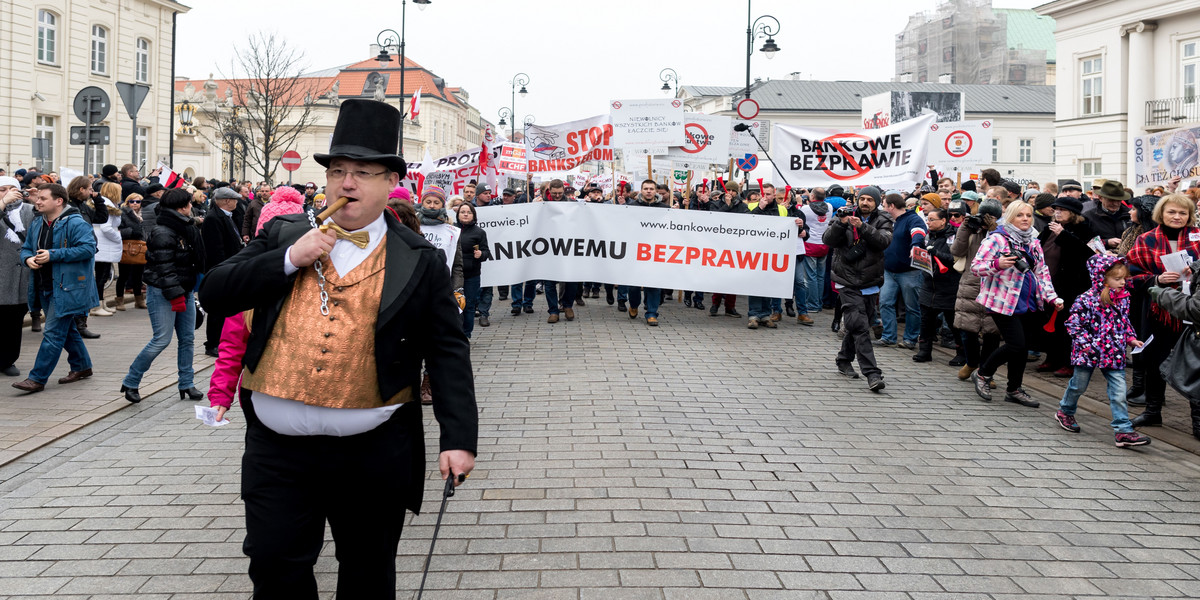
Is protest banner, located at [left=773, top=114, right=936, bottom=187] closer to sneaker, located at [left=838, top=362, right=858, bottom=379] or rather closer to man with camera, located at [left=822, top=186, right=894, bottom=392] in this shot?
man with camera, located at [left=822, top=186, right=894, bottom=392]

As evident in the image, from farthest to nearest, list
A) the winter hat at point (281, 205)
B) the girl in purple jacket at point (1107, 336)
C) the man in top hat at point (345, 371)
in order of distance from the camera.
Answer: the girl in purple jacket at point (1107, 336) < the winter hat at point (281, 205) < the man in top hat at point (345, 371)

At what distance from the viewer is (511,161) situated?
2058cm

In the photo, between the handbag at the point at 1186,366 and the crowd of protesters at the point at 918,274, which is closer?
the handbag at the point at 1186,366

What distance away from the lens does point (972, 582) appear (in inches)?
174

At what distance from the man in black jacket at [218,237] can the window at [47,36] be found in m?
29.7

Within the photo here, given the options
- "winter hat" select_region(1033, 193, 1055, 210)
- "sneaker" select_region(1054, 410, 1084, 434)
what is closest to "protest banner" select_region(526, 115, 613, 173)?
"winter hat" select_region(1033, 193, 1055, 210)

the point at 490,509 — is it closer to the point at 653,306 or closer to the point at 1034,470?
the point at 1034,470

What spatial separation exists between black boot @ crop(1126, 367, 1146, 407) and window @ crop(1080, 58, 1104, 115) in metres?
33.5

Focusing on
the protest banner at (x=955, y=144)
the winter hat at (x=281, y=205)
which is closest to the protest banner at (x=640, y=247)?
the protest banner at (x=955, y=144)

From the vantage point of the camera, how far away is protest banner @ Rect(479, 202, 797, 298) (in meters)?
13.9

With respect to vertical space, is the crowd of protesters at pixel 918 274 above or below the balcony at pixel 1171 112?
below

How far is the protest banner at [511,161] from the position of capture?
20.4 metres

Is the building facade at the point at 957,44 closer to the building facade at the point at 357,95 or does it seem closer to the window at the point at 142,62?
the building facade at the point at 357,95

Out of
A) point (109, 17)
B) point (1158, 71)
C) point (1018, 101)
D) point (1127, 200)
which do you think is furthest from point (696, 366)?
point (1018, 101)
